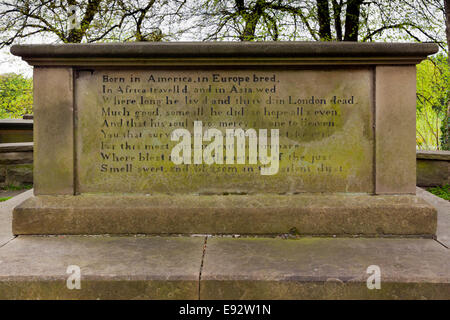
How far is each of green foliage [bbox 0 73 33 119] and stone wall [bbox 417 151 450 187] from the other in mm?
20075

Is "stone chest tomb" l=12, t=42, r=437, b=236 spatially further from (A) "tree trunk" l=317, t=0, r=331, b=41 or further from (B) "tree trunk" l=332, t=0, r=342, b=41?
(A) "tree trunk" l=317, t=0, r=331, b=41

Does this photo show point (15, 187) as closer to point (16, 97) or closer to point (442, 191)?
point (442, 191)

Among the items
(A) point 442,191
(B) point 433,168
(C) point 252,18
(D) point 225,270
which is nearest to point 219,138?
(D) point 225,270

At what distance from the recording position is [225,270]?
237cm

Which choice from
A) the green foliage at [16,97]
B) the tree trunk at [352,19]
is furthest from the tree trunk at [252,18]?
the green foliage at [16,97]

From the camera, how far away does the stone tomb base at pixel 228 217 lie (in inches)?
123

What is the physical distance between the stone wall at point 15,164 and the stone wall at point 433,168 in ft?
25.5

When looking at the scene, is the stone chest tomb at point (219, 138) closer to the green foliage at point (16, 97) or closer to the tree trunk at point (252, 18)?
the tree trunk at point (252, 18)

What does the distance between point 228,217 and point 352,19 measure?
10.0m

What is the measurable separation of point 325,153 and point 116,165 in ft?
6.64

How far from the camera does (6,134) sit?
992cm

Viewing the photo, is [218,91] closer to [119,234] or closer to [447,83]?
[119,234]

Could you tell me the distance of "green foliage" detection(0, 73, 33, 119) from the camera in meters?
20.0
